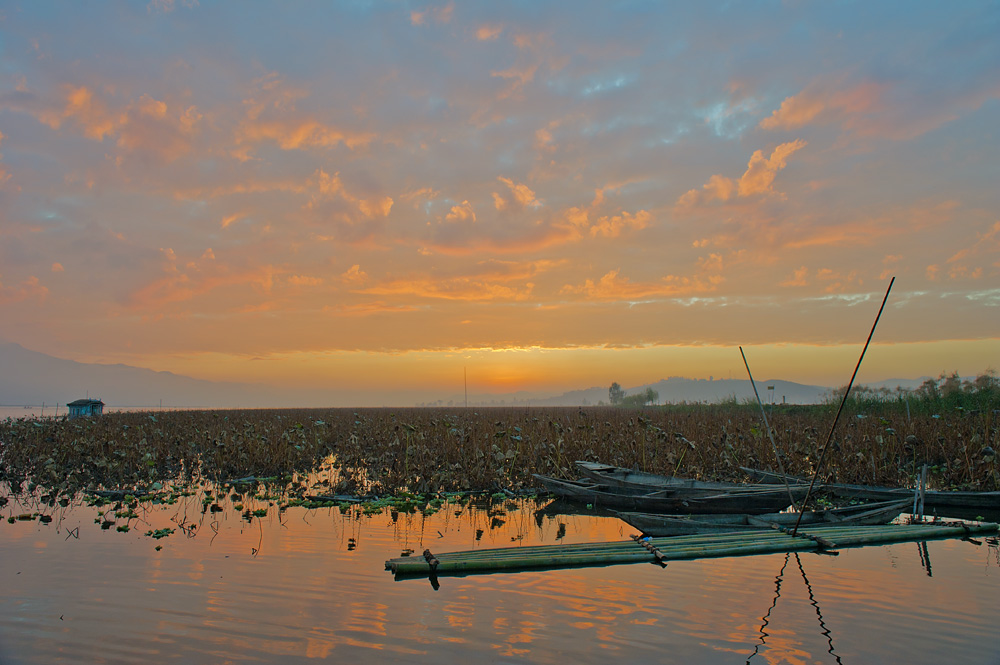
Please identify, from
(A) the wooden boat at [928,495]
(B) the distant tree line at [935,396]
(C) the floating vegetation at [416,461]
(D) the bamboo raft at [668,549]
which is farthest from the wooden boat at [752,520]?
(B) the distant tree line at [935,396]

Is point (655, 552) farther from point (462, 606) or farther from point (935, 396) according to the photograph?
point (935, 396)

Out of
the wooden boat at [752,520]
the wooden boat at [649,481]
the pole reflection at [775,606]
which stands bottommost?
the pole reflection at [775,606]

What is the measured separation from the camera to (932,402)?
90.4 ft

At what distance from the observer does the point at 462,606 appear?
631 centimetres

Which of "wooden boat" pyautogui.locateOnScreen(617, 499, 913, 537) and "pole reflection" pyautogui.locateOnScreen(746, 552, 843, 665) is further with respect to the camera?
"wooden boat" pyautogui.locateOnScreen(617, 499, 913, 537)

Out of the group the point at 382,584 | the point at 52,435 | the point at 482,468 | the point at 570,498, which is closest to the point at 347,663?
the point at 382,584

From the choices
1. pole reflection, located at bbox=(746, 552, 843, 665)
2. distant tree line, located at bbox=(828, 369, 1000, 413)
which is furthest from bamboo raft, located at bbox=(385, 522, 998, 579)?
distant tree line, located at bbox=(828, 369, 1000, 413)

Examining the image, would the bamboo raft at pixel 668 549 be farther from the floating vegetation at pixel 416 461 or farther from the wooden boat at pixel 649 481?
the floating vegetation at pixel 416 461

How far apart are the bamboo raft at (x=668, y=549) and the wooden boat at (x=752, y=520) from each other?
36 cm

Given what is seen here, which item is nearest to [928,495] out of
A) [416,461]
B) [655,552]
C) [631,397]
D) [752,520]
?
[752,520]

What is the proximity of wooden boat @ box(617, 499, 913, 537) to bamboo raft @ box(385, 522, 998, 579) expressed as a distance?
0.36 m

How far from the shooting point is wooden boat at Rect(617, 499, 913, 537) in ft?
31.2

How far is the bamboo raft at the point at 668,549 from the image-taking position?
737cm

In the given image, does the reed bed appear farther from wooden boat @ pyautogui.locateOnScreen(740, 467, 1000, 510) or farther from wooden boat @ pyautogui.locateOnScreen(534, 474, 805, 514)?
wooden boat @ pyautogui.locateOnScreen(534, 474, 805, 514)
